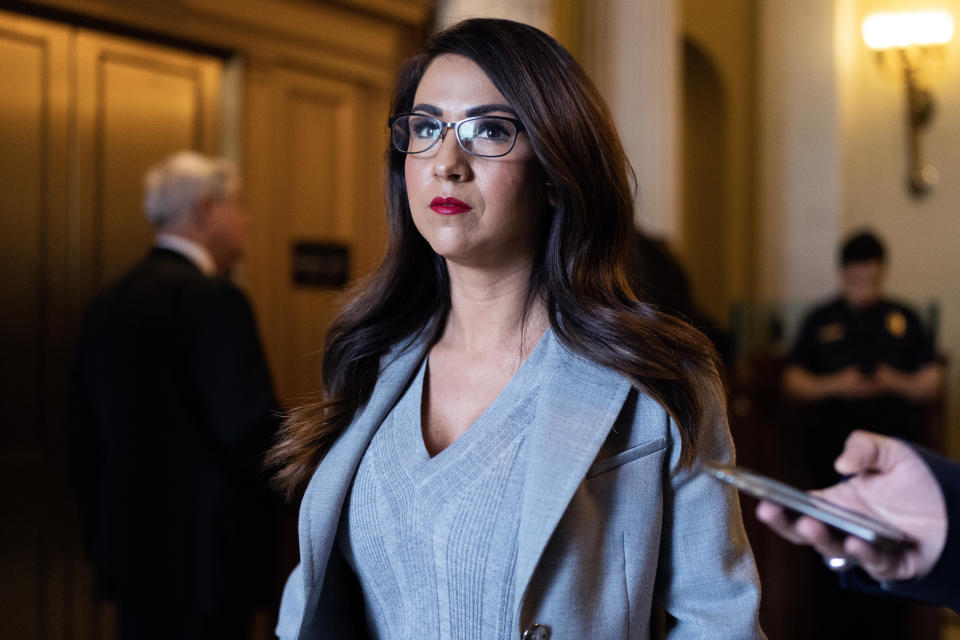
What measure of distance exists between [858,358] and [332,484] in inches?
155

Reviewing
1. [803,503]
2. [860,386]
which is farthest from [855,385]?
[803,503]

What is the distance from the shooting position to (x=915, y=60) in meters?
6.96

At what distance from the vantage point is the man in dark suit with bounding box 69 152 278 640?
2.85 meters

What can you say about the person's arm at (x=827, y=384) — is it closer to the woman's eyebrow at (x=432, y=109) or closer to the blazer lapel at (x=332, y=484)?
the blazer lapel at (x=332, y=484)

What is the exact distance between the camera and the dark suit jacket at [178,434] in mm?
2844

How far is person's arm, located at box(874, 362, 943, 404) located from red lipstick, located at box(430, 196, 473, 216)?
3.80m

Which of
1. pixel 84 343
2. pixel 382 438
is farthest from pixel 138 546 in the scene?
pixel 382 438

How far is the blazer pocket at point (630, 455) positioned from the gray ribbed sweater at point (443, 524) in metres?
0.12

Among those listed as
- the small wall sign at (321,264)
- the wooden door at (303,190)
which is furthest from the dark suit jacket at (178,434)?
the small wall sign at (321,264)

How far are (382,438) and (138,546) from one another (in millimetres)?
1698

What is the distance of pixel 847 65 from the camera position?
7.21 metres

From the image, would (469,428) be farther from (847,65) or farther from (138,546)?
(847,65)

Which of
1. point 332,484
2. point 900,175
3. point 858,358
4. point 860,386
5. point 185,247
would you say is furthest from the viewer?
point 900,175

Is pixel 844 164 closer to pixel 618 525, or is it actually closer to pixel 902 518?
pixel 618 525
